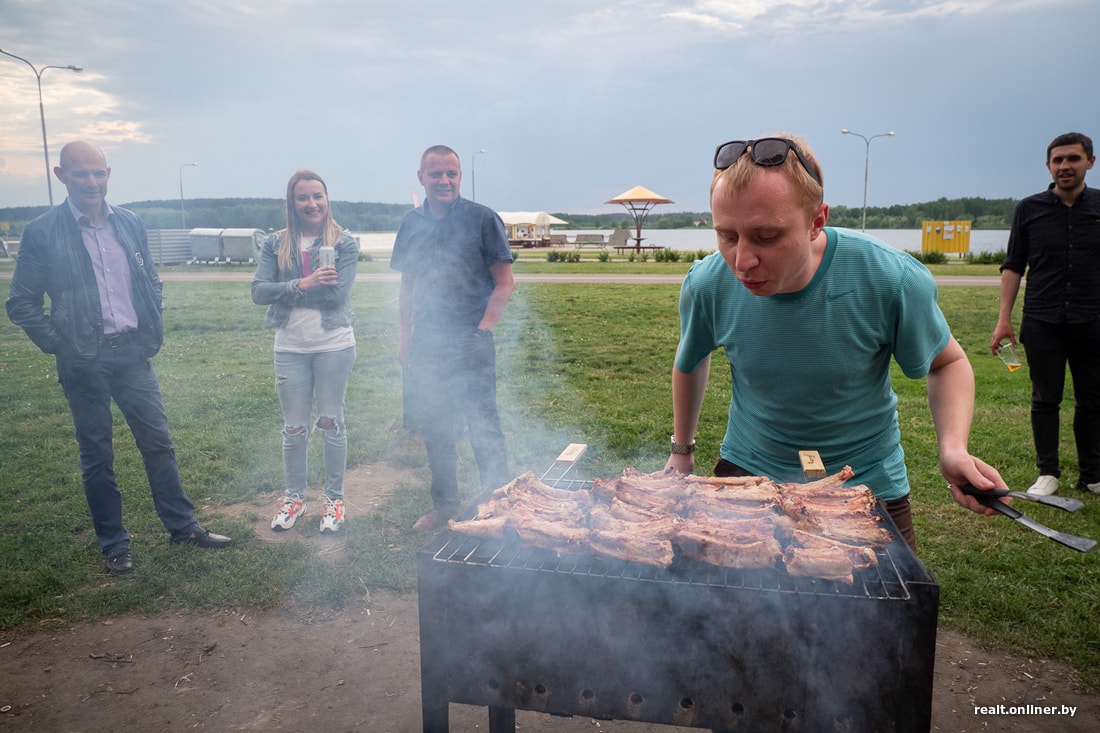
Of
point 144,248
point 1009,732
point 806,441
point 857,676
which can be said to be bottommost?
point 1009,732

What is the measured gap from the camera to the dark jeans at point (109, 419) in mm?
4531

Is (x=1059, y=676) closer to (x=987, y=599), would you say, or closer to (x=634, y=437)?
(x=987, y=599)

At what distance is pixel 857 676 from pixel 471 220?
12.6 ft

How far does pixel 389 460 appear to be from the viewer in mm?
6762

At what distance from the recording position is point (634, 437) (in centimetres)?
708

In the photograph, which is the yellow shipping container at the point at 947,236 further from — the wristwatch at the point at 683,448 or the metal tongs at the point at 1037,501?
the metal tongs at the point at 1037,501

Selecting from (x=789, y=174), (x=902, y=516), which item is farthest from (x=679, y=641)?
(x=789, y=174)

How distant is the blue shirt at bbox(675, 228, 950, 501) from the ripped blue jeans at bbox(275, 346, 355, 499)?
308cm

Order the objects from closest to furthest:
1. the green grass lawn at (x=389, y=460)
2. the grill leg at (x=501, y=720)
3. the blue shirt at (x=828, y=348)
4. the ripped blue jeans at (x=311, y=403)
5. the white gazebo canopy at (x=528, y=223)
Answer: the blue shirt at (x=828, y=348) < the grill leg at (x=501, y=720) < the green grass lawn at (x=389, y=460) < the ripped blue jeans at (x=311, y=403) < the white gazebo canopy at (x=528, y=223)

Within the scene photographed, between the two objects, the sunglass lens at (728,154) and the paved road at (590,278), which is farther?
the paved road at (590,278)

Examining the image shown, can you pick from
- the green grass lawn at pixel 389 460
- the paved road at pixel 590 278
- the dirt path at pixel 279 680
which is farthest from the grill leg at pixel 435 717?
the paved road at pixel 590 278

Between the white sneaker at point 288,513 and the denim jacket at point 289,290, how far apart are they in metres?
1.31

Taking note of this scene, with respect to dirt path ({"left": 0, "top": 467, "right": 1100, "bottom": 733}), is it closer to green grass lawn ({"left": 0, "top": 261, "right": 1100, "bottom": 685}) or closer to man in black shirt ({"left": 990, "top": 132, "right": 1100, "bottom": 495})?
green grass lawn ({"left": 0, "top": 261, "right": 1100, "bottom": 685})

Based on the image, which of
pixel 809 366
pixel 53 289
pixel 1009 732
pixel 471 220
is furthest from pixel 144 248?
pixel 1009 732
